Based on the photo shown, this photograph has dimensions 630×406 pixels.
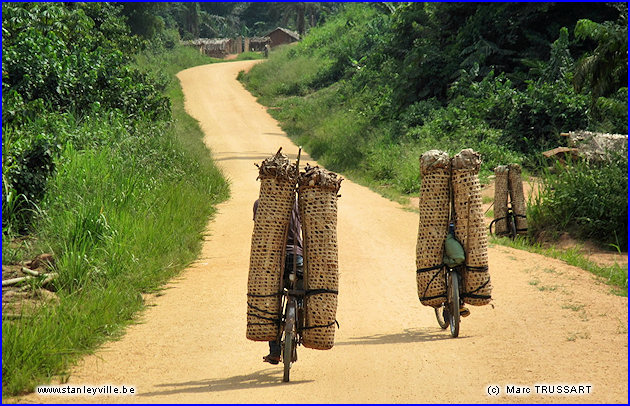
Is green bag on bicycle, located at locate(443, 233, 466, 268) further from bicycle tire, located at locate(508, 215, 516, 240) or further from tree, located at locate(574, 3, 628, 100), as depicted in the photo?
tree, located at locate(574, 3, 628, 100)

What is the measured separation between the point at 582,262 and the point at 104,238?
6.69 meters

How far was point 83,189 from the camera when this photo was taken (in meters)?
10.2

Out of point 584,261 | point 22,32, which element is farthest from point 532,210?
point 22,32

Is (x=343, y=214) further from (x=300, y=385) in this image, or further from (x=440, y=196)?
(x=300, y=385)

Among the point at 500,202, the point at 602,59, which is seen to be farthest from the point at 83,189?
the point at 602,59

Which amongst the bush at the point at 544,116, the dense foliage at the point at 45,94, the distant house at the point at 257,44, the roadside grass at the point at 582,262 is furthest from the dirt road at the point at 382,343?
the distant house at the point at 257,44

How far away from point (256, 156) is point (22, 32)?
961cm

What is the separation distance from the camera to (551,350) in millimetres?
6352

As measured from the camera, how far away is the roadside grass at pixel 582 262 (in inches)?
382

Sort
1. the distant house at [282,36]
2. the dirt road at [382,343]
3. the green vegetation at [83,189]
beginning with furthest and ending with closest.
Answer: the distant house at [282,36] < the green vegetation at [83,189] < the dirt road at [382,343]

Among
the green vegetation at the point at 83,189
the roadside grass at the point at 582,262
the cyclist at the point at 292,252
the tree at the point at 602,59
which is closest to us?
the cyclist at the point at 292,252

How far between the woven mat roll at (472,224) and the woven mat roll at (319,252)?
159cm

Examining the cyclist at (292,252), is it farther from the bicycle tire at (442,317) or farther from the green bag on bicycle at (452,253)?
the bicycle tire at (442,317)

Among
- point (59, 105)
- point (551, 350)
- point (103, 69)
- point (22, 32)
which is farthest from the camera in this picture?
point (103, 69)
